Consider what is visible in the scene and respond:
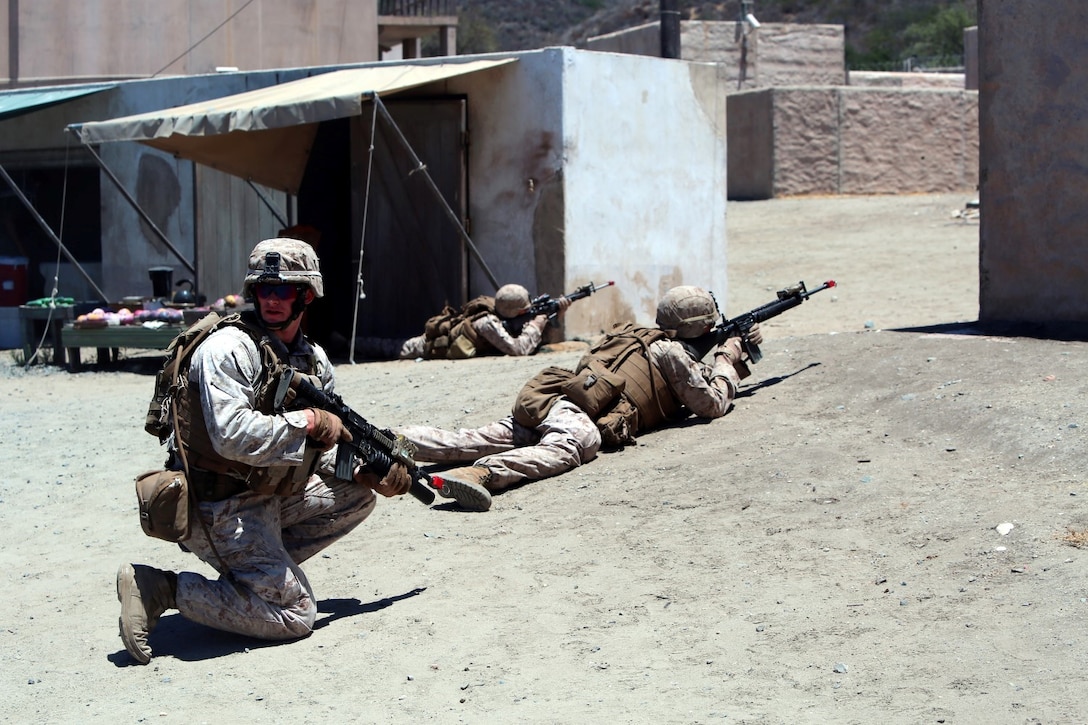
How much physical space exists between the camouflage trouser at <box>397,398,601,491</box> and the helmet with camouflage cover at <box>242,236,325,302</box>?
6.68 ft

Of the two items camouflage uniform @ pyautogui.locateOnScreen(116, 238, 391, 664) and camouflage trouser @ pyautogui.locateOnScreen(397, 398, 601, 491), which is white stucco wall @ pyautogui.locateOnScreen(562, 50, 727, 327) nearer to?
camouflage trouser @ pyautogui.locateOnScreen(397, 398, 601, 491)

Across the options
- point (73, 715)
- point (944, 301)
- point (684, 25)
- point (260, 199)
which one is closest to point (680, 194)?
point (944, 301)

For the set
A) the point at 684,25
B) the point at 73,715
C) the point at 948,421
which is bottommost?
the point at 73,715

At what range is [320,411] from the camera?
4.41 m

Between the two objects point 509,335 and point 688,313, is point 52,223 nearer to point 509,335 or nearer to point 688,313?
point 509,335

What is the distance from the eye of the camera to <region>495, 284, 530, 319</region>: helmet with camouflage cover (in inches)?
399

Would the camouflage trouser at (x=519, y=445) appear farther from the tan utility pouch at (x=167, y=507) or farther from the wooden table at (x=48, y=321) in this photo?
the wooden table at (x=48, y=321)

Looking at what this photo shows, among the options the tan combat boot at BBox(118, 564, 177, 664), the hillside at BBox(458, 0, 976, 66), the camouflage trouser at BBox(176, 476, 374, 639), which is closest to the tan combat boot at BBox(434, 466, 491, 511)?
the camouflage trouser at BBox(176, 476, 374, 639)

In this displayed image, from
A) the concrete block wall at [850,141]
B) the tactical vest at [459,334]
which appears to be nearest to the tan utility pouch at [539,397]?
the tactical vest at [459,334]

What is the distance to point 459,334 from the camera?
1035 cm

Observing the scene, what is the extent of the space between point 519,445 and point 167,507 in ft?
8.72

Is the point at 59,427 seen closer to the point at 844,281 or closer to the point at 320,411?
the point at 320,411

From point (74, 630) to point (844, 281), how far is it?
1076cm

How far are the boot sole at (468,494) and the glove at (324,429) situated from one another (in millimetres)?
1521
